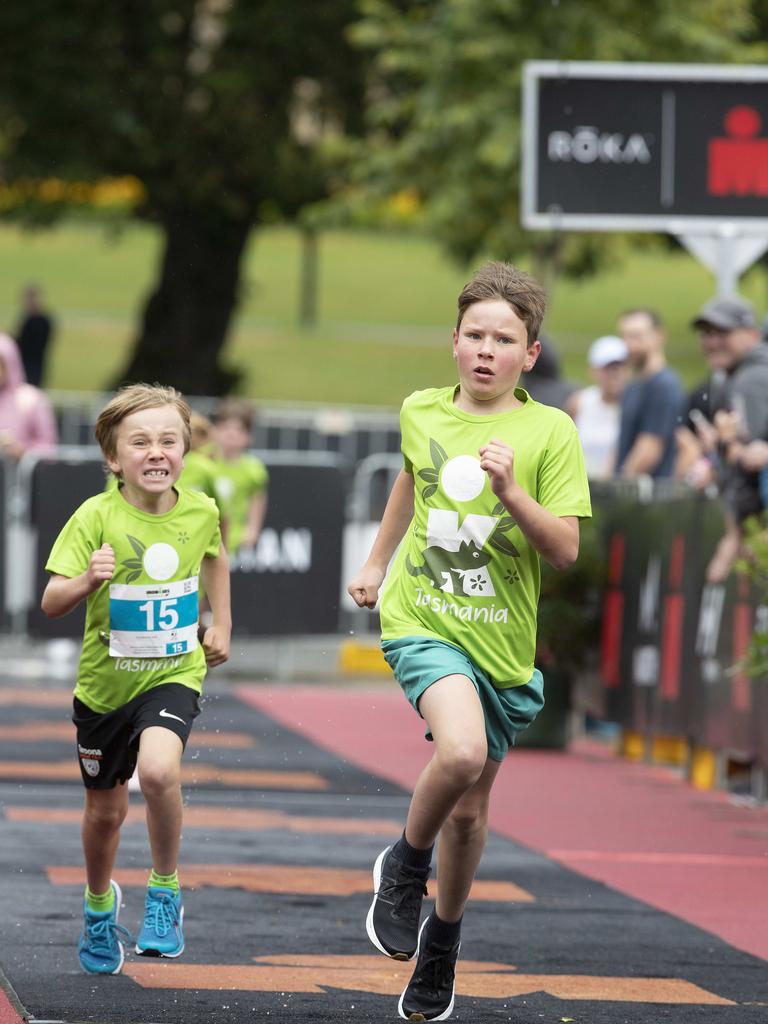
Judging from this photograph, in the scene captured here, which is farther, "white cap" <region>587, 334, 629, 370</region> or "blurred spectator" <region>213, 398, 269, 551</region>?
"blurred spectator" <region>213, 398, 269, 551</region>

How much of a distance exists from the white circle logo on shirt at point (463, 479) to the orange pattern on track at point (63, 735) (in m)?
6.38

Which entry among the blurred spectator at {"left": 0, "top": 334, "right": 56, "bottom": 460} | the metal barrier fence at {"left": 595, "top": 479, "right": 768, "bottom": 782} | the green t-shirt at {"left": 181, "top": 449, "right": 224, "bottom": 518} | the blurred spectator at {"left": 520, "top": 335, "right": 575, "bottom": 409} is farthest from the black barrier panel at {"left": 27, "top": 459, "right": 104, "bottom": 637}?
the metal barrier fence at {"left": 595, "top": 479, "right": 768, "bottom": 782}

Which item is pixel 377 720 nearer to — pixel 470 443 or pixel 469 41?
pixel 470 443

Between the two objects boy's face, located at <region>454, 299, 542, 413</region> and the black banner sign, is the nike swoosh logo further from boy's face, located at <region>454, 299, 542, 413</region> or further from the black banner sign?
the black banner sign

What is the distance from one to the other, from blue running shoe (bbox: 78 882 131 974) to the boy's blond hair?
1.26m

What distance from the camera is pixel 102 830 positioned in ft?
19.9

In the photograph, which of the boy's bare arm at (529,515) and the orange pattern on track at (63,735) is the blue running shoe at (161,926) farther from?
the orange pattern on track at (63,735)

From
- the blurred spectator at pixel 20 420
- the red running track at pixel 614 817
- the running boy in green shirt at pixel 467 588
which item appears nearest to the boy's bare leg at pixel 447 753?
the running boy in green shirt at pixel 467 588

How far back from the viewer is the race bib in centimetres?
598

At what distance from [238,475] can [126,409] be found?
8168mm

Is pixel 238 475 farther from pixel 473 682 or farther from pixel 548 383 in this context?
pixel 473 682

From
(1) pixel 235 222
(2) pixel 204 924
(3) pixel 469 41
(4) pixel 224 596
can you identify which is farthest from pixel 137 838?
(1) pixel 235 222

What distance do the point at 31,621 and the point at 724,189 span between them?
574 centimetres

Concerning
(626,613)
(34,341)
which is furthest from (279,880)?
(34,341)
